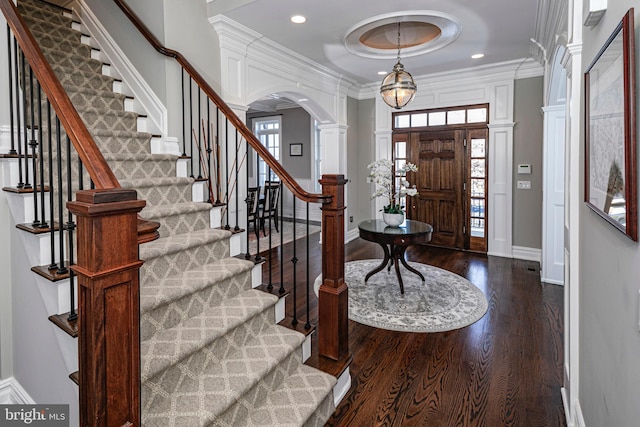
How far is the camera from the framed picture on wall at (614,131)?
1025 mm

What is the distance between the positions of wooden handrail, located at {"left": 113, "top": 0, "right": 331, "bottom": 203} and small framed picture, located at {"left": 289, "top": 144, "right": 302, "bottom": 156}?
537 cm

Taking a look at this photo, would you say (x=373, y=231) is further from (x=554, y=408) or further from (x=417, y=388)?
(x=554, y=408)

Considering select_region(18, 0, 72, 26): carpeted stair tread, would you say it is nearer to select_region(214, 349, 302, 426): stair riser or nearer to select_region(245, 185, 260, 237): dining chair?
select_region(245, 185, 260, 237): dining chair

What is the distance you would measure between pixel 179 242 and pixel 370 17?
2866mm

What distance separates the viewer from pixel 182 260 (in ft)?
7.26

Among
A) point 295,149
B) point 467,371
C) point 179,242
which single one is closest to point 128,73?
point 179,242

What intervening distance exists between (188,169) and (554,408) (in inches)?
128

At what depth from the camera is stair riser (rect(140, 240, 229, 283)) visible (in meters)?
2.04

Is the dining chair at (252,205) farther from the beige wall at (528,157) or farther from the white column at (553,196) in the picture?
the beige wall at (528,157)

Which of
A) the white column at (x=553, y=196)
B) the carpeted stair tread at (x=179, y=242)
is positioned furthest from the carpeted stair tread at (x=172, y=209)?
the white column at (x=553, y=196)

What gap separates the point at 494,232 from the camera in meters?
5.47

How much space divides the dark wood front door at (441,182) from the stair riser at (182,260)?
4.12 meters

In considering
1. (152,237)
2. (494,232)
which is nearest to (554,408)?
(152,237)

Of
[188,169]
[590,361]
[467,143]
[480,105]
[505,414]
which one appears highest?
[480,105]
